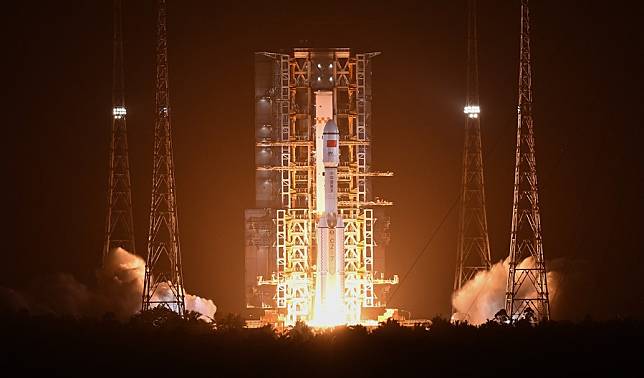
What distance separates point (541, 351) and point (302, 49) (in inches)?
542

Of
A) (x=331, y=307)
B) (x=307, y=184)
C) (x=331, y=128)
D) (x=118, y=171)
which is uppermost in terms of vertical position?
(x=331, y=128)

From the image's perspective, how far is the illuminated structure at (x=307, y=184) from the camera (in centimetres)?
6506

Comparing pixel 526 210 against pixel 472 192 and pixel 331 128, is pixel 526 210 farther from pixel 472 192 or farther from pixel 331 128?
pixel 472 192

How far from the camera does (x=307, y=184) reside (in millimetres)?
65938

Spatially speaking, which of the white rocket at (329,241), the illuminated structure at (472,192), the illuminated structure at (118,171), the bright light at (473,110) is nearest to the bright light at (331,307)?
the white rocket at (329,241)

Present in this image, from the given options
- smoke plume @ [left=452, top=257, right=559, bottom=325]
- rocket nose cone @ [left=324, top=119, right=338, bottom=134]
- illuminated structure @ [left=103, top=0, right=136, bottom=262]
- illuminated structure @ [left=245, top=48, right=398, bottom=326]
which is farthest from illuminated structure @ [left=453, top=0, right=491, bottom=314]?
illuminated structure @ [left=103, top=0, right=136, bottom=262]

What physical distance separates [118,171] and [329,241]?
9790 mm

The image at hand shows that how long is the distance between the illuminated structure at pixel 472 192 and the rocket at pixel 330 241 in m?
3.28

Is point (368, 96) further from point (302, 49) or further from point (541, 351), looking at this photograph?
point (541, 351)

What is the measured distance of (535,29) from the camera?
229ft

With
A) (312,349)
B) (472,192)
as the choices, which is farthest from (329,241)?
(312,349)

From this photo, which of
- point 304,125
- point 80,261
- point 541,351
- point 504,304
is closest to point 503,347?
point 541,351

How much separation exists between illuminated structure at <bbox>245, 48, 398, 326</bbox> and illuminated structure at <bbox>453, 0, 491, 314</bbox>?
2.39m

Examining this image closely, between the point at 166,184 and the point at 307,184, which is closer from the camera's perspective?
the point at 166,184
